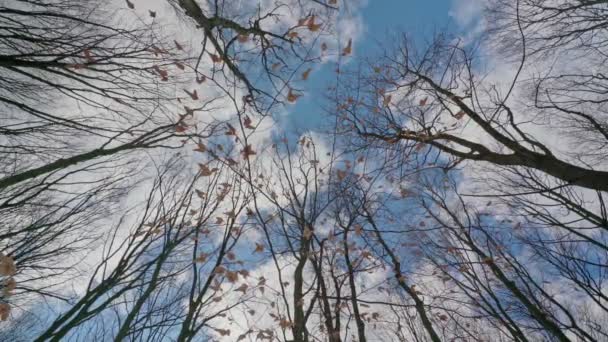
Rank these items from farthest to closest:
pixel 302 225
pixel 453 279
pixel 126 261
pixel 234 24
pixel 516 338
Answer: pixel 453 279 → pixel 516 338 → pixel 302 225 → pixel 234 24 → pixel 126 261

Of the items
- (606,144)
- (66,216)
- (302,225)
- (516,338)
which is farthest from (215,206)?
(606,144)

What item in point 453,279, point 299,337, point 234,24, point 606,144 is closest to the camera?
point 299,337

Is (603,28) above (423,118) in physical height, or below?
above

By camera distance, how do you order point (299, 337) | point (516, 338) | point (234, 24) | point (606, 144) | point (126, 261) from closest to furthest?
point (299, 337)
point (126, 261)
point (234, 24)
point (516, 338)
point (606, 144)

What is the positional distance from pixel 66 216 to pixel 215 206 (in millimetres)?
1964

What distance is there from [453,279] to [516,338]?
1226 millimetres

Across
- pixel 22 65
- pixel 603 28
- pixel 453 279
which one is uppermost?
pixel 603 28

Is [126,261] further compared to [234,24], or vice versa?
[234,24]

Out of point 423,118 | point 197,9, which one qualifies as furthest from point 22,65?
point 423,118

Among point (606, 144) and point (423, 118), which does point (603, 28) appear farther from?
point (423, 118)

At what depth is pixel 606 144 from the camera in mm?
4641

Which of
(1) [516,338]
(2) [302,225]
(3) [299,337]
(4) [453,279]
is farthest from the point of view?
(4) [453,279]

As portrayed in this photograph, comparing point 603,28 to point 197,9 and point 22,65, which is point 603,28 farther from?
point 22,65

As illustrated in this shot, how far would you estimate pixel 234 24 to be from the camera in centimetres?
336
